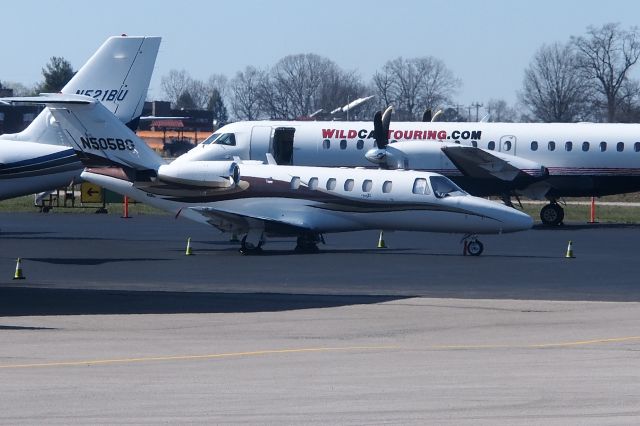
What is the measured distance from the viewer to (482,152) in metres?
41.0

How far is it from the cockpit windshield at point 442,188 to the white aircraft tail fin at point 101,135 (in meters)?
6.69

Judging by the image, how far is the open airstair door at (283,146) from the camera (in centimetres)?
4300

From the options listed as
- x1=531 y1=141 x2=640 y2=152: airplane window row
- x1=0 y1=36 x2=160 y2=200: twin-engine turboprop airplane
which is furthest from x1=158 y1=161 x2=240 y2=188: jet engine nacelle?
x1=531 y1=141 x2=640 y2=152: airplane window row

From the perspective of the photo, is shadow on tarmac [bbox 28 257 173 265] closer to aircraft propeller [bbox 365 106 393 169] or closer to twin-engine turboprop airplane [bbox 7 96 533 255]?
twin-engine turboprop airplane [bbox 7 96 533 255]

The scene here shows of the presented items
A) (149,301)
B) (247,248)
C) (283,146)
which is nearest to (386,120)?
(283,146)

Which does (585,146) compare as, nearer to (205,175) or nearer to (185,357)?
(205,175)

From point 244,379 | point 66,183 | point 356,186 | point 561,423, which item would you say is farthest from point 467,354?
point 66,183

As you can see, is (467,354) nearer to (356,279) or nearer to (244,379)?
(244,379)

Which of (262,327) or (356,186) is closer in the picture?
(262,327)

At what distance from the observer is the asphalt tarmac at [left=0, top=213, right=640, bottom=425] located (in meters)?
11.8

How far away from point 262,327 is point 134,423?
6.87 m

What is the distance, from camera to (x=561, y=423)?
1103cm

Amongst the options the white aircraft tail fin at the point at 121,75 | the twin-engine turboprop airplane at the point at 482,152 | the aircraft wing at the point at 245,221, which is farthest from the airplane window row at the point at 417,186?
the twin-engine turboprop airplane at the point at 482,152

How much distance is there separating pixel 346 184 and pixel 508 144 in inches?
532
